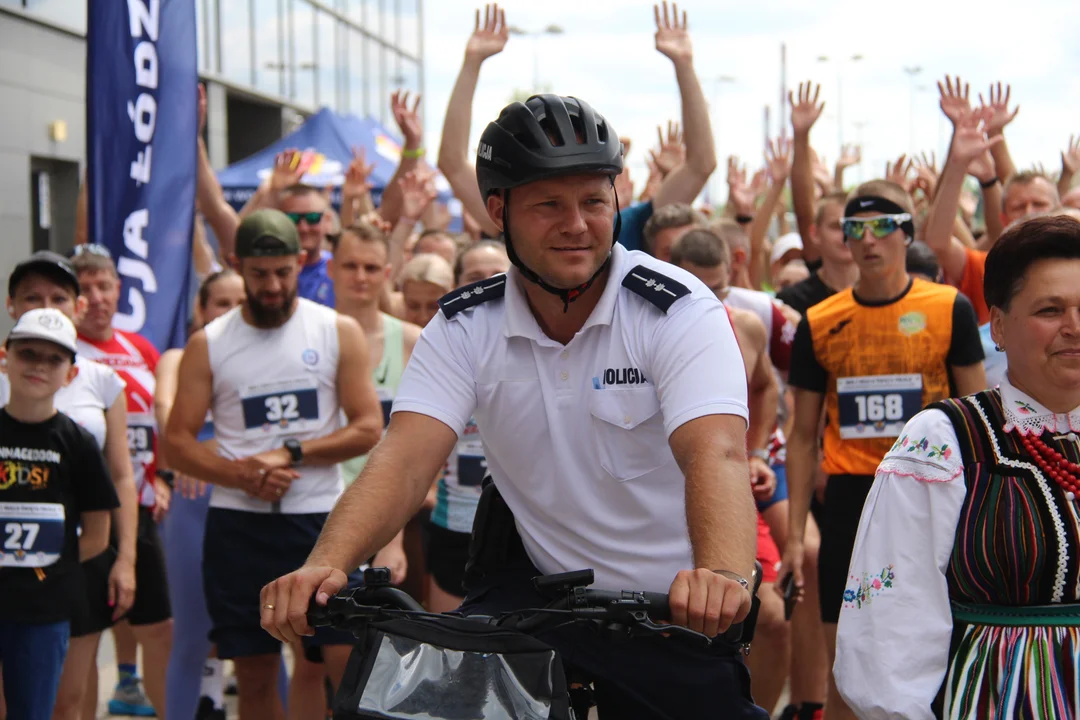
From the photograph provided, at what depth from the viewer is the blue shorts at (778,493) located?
6718 mm

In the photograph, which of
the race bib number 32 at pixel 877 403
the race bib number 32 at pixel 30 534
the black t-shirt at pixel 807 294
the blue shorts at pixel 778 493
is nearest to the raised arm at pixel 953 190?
the black t-shirt at pixel 807 294

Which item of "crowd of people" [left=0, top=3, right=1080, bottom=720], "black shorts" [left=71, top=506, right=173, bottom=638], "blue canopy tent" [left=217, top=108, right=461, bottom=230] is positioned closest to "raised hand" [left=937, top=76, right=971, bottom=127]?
"crowd of people" [left=0, top=3, right=1080, bottom=720]

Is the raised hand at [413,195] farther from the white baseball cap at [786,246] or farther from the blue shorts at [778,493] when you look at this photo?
the blue shorts at [778,493]

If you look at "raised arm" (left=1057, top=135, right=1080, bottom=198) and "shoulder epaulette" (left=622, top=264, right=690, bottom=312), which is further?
"raised arm" (left=1057, top=135, right=1080, bottom=198)

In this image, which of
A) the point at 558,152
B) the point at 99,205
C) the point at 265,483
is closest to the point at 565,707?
the point at 558,152

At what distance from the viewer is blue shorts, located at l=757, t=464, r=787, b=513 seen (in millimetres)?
6718

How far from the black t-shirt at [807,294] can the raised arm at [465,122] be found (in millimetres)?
1849

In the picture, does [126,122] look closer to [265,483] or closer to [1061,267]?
[265,483]

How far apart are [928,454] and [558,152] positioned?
1083 millimetres

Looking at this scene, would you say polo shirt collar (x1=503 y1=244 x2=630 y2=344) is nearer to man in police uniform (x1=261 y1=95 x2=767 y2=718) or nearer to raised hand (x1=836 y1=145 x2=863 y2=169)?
man in police uniform (x1=261 y1=95 x2=767 y2=718)

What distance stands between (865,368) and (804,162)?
10.9 feet

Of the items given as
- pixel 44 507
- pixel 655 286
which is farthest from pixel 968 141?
pixel 44 507

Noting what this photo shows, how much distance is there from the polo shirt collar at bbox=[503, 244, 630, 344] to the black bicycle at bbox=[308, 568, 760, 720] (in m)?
0.92

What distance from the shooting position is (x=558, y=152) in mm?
3125
